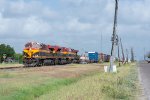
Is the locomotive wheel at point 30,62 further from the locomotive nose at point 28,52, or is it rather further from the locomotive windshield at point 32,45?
the locomotive windshield at point 32,45

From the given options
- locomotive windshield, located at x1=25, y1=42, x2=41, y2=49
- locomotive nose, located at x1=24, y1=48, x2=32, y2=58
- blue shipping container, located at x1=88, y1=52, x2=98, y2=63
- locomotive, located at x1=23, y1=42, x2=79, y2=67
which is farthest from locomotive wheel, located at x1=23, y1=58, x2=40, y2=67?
blue shipping container, located at x1=88, y1=52, x2=98, y2=63

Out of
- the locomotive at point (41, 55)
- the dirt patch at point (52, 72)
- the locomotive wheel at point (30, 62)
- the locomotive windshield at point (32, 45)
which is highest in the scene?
the locomotive windshield at point (32, 45)

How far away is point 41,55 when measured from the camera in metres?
67.8

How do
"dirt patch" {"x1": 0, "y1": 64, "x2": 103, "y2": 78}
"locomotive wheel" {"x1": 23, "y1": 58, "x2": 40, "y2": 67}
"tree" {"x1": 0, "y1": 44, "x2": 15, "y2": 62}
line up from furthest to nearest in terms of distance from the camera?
"tree" {"x1": 0, "y1": 44, "x2": 15, "y2": 62} < "locomotive wheel" {"x1": 23, "y1": 58, "x2": 40, "y2": 67} < "dirt patch" {"x1": 0, "y1": 64, "x2": 103, "y2": 78}

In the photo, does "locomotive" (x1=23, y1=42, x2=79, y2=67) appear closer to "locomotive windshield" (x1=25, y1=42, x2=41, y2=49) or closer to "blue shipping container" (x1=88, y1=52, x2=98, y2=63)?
"locomotive windshield" (x1=25, y1=42, x2=41, y2=49)

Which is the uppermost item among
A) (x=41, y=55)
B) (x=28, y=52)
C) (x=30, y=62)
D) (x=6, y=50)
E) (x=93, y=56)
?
(x=6, y=50)

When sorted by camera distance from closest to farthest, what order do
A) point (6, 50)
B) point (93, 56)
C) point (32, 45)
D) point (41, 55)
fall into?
point (32, 45) → point (41, 55) → point (93, 56) → point (6, 50)

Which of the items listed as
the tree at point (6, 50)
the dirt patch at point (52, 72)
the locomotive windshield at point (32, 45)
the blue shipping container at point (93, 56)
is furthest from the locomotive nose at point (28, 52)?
the tree at point (6, 50)

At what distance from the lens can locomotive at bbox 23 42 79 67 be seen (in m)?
64.8

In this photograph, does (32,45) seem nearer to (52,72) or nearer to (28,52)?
(28,52)

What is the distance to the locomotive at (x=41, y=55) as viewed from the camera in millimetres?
64750

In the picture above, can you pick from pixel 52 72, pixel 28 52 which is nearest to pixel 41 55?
pixel 28 52

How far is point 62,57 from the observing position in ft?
285

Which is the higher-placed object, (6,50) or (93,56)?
(6,50)
